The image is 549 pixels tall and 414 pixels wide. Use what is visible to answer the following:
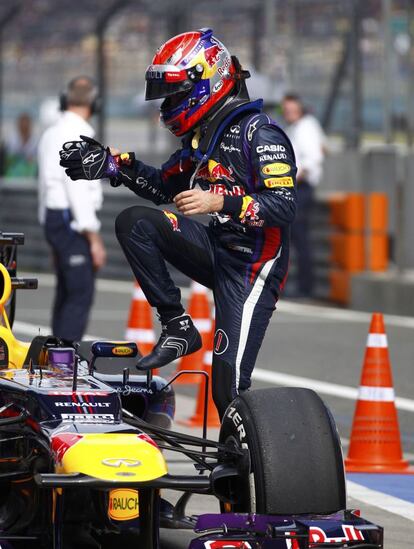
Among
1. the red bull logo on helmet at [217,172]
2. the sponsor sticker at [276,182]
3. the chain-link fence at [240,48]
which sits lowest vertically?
the sponsor sticker at [276,182]

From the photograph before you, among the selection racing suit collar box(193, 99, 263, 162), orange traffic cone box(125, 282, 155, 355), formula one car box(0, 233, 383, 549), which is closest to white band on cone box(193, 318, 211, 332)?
orange traffic cone box(125, 282, 155, 355)

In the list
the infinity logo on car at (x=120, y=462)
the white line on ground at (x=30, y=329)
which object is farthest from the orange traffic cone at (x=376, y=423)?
the white line on ground at (x=30, y=329)

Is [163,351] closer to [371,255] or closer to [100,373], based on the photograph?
[100,373]

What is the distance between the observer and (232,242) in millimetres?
6660

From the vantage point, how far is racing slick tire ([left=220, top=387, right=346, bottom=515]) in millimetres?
5582

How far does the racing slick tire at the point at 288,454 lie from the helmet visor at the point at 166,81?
4.70 ft

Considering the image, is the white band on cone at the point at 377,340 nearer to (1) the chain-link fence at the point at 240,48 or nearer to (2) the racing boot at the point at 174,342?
(2) the racing boot at the point at 174,342

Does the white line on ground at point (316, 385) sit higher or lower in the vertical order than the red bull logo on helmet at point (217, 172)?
lower

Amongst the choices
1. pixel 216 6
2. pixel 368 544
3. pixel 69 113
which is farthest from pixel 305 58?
pixel 368 544

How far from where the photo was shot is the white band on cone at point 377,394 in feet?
29.3

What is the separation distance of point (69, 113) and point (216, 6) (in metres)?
8.26

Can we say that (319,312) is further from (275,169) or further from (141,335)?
(275,169)

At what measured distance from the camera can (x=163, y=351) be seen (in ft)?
21.4

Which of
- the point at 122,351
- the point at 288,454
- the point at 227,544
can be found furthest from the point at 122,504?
the point at 122,351
